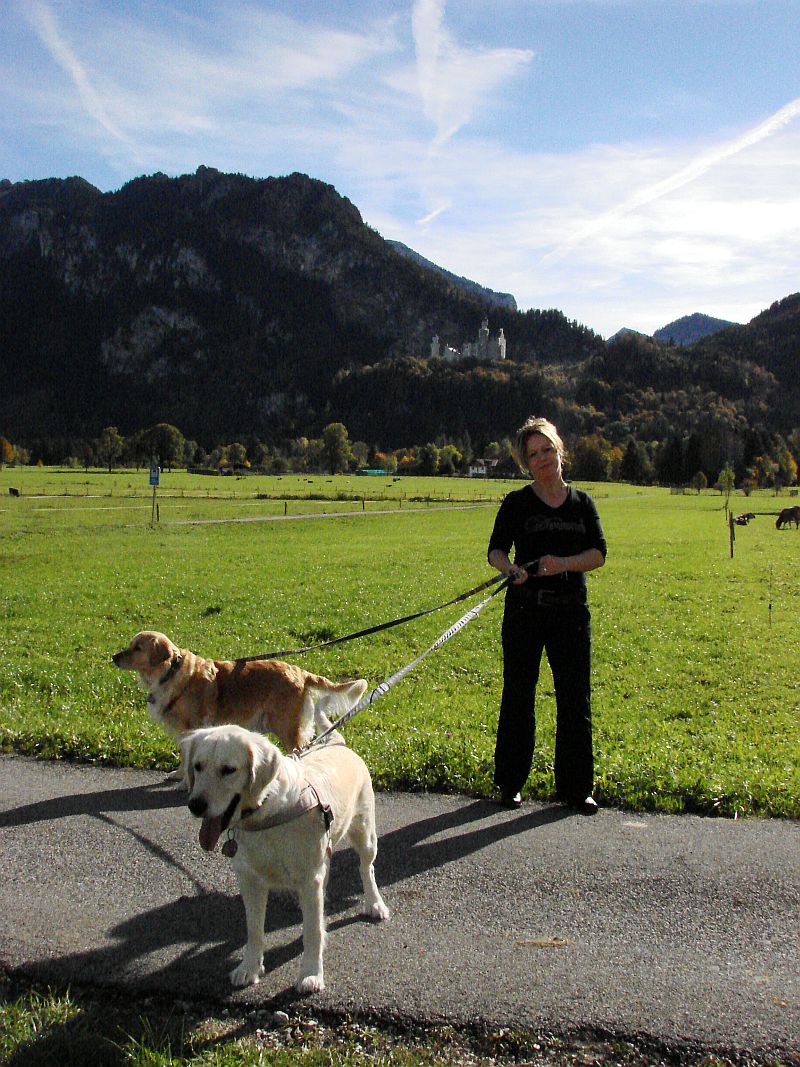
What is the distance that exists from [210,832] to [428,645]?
11606 mm

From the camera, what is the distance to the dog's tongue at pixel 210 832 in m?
3.87

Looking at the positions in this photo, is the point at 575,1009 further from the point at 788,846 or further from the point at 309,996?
the point at 788,846

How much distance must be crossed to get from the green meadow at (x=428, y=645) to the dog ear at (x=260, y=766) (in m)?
3.22

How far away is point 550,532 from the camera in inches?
255

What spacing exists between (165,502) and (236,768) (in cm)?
7050

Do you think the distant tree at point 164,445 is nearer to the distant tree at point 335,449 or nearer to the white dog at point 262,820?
the distant tree at point 335,449

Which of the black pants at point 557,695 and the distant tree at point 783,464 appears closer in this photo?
the black pants at point 557,695

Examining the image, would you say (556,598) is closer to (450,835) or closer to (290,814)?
(450,835)

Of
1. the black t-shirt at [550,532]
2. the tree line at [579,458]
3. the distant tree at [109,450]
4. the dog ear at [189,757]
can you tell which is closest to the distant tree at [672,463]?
the tree line at [579,458]

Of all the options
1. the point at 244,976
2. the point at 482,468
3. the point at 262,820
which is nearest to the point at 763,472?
the point at 482,468

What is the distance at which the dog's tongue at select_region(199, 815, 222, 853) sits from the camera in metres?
3.87

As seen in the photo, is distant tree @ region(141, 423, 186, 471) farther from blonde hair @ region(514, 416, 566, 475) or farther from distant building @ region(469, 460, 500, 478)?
blonde hair @ region(514, 416, 566, 475)

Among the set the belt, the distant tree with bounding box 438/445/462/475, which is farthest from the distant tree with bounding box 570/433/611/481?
the belt

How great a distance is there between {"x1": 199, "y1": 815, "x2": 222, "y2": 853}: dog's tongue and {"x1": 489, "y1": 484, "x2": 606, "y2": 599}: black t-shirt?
3352mm
